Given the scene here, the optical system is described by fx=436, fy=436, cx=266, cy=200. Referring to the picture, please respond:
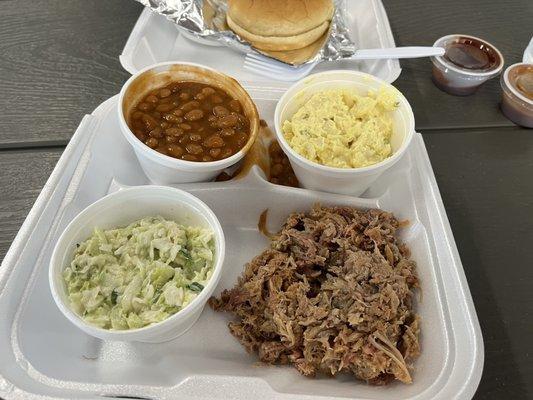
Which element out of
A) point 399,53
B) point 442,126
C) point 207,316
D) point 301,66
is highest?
point 399,53

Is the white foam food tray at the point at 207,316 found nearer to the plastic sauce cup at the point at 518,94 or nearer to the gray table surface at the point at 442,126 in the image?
the gray table surface at the point at 442,126

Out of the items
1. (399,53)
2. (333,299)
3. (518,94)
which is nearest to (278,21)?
(399,53)

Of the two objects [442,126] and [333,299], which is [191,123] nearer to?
[333,299]

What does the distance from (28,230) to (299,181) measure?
945 millimetres

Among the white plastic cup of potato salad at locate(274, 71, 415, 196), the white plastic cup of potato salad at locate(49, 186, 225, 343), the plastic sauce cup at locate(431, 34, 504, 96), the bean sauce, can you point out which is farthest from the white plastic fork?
the white plastic cup of potato salad at locate(49, 186, 225, 343)

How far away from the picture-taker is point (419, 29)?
260 cm

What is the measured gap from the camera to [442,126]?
81.8 inches

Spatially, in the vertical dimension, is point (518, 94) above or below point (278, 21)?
below

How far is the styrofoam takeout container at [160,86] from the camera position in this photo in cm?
149

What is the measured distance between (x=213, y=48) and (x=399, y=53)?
3.15 feet

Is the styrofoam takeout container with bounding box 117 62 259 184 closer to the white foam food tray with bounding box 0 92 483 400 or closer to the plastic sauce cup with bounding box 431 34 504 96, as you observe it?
the white foam food tray with bounding box 0 92 483 400

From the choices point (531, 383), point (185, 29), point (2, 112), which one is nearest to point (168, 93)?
point (185, 29)

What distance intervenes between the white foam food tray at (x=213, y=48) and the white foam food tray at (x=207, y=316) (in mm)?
558

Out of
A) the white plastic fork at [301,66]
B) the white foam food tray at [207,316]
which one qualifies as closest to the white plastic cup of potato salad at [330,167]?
the white foam food tray at [207,316]
